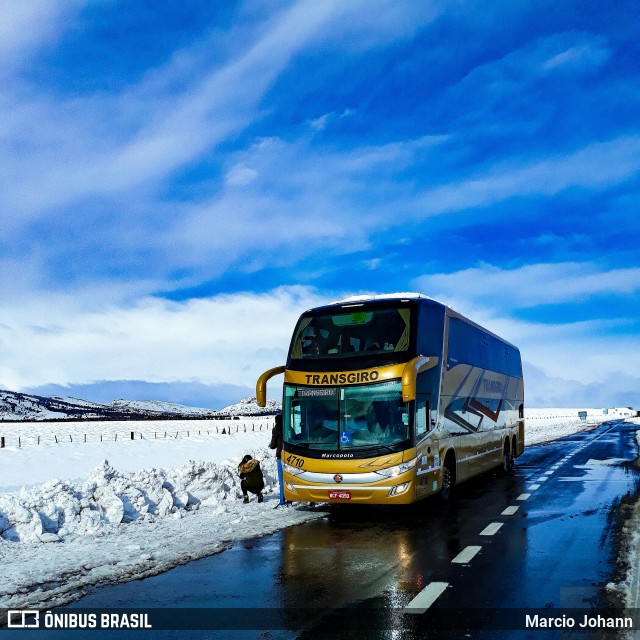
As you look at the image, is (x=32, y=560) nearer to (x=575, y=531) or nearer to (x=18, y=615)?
(x=18, y=615)

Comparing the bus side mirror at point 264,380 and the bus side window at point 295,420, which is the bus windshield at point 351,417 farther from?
the bus side mirror at point 264,380

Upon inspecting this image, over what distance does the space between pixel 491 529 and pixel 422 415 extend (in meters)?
2.50

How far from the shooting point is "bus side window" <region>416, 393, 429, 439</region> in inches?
492

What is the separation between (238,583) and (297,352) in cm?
636

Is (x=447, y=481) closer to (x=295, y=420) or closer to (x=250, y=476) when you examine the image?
(x=295, y=420)

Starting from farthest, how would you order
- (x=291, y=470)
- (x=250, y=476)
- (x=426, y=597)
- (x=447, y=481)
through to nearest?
(x=447, y=481)
(x=250, y=476)
(x=291, y=470)
(x=426, y=597)

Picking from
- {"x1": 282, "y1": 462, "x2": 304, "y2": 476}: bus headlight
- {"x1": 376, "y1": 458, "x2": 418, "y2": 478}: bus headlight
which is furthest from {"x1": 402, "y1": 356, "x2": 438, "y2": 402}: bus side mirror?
{"x1": 282, "y1": 462, "x2": 304, "y2": 476}: bus headlight

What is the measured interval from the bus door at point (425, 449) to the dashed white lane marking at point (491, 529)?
1.43m

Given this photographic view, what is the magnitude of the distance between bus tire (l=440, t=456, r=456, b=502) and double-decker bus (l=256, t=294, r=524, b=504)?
2 centimetres

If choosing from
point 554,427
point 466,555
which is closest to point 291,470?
point 466,555

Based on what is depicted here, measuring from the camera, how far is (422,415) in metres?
12.8

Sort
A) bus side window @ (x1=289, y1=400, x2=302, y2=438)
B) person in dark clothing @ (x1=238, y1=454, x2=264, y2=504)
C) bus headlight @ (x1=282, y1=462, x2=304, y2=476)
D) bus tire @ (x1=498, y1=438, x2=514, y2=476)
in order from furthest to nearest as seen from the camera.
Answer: bus tire @ (x1=498, y1=438, x2=514, y2=476) → person in dark clothing @ (x1=238, y1=454, x2=264, y2=504) → bus side window @ (x1=289, y1=400, x2=302, y2=438) → bus headlight @ (x1=282, y1=462, x2=304, y2=476)

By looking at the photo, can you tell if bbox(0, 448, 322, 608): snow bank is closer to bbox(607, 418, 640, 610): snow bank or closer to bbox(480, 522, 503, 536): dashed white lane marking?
bbox(480, 522, 503, 536): dashed white lane marking

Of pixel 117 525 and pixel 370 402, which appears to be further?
pixel 370 402
